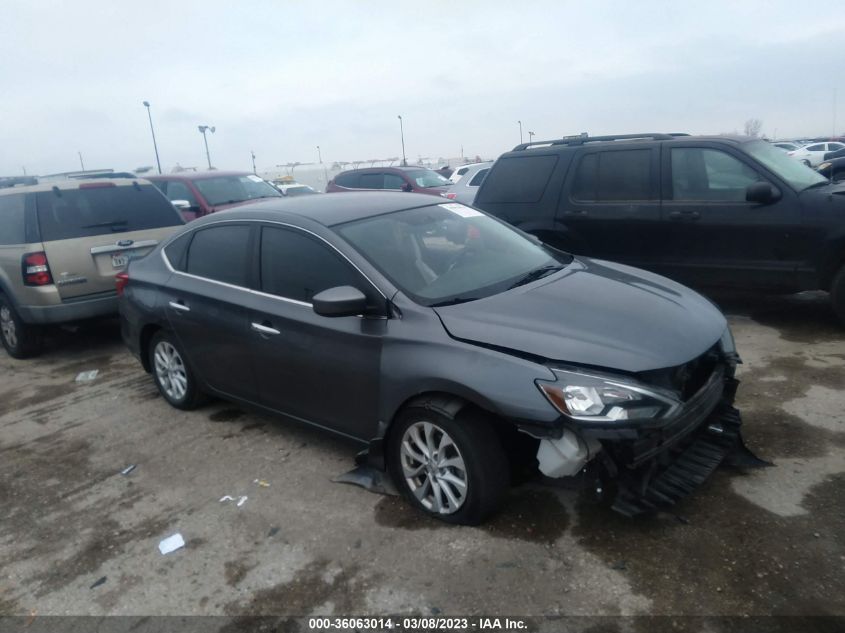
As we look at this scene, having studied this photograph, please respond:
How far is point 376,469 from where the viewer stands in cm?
376

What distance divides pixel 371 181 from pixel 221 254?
10.9 m

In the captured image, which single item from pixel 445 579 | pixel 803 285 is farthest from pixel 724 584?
pixel 803 285

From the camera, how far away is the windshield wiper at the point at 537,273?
12.8 ft

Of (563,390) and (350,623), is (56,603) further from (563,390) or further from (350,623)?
(563,390)

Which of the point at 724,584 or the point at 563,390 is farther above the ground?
the point at 563,390

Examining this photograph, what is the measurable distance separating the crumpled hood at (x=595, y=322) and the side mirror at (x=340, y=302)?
0.43 m

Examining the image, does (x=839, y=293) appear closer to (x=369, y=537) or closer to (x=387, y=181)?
(x=369, y=537)

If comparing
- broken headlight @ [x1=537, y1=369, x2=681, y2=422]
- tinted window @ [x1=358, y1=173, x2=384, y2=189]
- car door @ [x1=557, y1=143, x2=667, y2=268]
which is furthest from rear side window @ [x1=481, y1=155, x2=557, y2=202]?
tinted window @ [x1=358, y1=173, x2=384, y2=189]

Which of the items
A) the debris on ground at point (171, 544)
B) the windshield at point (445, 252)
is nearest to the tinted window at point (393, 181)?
the windshield at point (445, 252)

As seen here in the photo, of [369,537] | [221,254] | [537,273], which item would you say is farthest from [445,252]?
[369,537]

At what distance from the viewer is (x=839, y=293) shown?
5801 millimetres

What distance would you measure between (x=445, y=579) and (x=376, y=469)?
911 mm

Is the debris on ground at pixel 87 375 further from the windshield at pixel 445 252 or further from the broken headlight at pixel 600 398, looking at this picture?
the broken headlight at pixel 600 398

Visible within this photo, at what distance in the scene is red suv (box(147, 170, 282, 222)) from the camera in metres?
11.0
